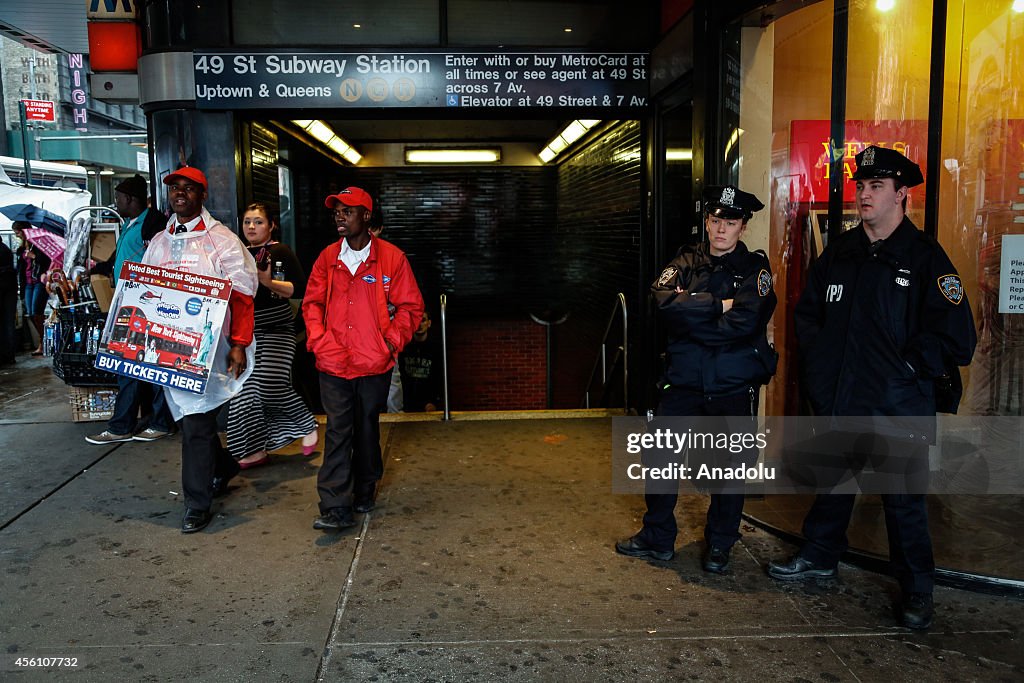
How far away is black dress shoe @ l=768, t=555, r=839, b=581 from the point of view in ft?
12.6

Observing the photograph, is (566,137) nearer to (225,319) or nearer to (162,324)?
(225,319)

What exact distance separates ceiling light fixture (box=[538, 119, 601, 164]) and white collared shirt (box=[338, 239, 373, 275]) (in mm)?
4447

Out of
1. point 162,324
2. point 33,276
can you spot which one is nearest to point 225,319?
point 162,324

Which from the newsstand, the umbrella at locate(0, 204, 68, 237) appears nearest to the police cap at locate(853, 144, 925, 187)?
the newsstand

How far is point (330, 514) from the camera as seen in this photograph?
14.6 feet

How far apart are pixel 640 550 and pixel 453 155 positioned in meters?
9.07

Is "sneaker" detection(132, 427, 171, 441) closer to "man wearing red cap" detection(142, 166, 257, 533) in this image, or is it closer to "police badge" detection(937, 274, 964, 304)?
"man wearing red cap" detection(142, 166, 257, 533)

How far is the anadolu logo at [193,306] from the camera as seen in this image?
14.2ft

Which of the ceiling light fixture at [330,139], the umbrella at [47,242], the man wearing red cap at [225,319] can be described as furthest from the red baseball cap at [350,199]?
the umbrella at [47,242]

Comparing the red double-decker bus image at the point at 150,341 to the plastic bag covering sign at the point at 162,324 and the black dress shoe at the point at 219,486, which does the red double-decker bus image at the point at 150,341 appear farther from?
the black dress shoe at the point at 219,486

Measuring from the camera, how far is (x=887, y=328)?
11.4ft

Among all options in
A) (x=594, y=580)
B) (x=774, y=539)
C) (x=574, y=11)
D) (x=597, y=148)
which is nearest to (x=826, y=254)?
(x=774, y=539)

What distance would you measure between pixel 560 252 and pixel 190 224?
8067mm

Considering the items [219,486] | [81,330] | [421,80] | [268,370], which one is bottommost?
[219,486]
